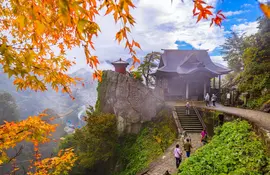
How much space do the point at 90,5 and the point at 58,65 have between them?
1963mm

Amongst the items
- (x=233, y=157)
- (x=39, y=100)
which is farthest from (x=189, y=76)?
(x=39, y=100)

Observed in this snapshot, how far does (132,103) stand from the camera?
19.2 m

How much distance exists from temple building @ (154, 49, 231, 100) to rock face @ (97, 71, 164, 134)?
4.94 meters

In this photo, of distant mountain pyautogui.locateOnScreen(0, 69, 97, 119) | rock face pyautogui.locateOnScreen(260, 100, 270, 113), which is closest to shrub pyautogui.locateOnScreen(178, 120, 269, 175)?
rock face pyautogui.locateOnScreen(260, 100, 270, 113)

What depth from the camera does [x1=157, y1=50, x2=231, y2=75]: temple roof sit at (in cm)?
2402

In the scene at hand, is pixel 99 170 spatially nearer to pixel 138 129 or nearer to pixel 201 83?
pixel 138 129

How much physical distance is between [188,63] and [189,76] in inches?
92.5

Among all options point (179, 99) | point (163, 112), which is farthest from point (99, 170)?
point (179, 99)

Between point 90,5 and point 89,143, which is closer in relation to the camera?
point 90,5

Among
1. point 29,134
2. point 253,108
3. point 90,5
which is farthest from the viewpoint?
point 253,108

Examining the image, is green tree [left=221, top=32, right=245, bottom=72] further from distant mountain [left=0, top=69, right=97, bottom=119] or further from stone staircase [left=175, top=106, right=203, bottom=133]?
distant mountain [left=0, top=69, right=97, bottom=119]

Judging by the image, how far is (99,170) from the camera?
1892cm

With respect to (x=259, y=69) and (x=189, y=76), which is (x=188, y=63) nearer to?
(x=189, y=76)

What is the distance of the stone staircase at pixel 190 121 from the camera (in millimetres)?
15062
